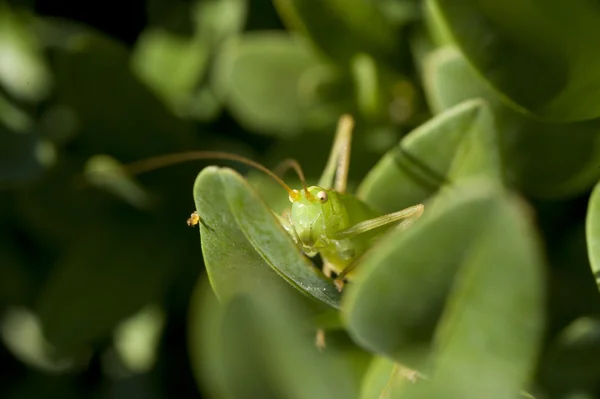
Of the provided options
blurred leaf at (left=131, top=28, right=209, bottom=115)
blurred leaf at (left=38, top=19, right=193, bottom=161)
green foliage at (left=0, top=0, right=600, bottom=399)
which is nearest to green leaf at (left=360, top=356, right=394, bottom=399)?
green foliage at (left=0, top=0, right=600, bottom=399)

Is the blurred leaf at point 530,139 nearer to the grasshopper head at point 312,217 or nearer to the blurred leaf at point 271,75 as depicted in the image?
the grasshopper head at point 312,217

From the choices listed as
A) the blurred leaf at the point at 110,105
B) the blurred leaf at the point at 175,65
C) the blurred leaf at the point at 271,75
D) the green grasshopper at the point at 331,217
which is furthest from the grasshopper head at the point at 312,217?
the blurred leaf at the point at 175,65

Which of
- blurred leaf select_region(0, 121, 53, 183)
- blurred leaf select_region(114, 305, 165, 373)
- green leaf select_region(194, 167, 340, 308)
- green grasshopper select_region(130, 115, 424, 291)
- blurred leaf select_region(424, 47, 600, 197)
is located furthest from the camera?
blurred leaf select_region(114, 305, 165, 373)

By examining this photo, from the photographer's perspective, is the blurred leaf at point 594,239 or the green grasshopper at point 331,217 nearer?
the blurred leaf at point 594,239

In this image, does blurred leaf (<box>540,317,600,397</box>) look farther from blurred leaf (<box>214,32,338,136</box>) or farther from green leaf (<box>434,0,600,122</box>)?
blurred leaf (<box>214,32,338,136</box>)

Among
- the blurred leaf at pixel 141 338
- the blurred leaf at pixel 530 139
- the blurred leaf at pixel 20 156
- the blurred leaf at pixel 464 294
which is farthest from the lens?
the blurred leaf at pixel 141 338

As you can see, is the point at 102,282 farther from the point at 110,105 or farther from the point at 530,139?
the point at 530,139

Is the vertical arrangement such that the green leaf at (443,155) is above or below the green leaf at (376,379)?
above
